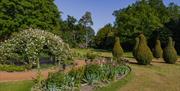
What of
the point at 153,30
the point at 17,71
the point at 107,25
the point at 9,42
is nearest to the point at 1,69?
the point at 17,71

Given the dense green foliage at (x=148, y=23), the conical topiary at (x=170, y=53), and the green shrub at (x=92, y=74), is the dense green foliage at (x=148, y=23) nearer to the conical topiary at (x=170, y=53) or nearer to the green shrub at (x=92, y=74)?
the conical topiary at (x=170, y=53)

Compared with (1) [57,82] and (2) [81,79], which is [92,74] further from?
(1) [57,82]

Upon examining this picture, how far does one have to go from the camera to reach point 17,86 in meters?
16.8

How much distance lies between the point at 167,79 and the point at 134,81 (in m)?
2.63

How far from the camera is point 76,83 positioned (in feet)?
52.4

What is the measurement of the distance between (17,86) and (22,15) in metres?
31.8

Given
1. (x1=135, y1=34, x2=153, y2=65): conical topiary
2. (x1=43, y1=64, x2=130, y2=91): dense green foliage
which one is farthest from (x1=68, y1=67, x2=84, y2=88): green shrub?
(x1=135, y1=34, x2=153, y2=65): conical topiary

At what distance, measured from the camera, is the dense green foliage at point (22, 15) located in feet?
154

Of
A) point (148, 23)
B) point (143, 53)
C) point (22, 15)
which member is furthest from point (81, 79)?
point (148, 23)

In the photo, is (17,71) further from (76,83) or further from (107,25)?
(107,25)

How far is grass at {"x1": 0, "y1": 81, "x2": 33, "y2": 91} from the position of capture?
16.1 metres

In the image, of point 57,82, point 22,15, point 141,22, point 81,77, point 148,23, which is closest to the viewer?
point 57,82

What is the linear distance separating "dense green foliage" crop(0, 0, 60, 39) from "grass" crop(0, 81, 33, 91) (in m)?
29.3

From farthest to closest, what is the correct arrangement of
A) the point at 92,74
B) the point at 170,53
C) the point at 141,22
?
the point at 141,22 < the point at 170,53 < the point at 92,74
